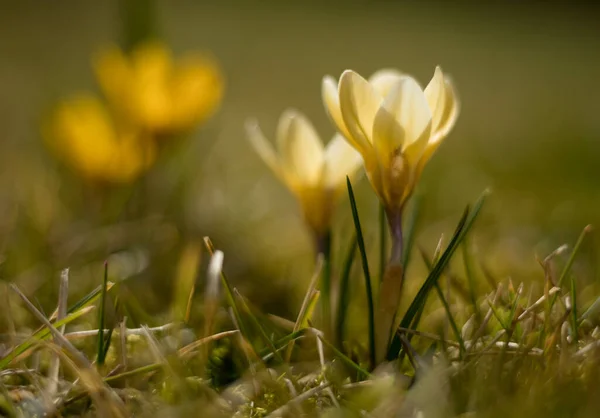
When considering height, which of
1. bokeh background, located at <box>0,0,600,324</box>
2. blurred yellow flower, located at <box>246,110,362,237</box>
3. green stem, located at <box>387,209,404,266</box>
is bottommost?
bokeh background, located at <box>0,0,600,324</box>

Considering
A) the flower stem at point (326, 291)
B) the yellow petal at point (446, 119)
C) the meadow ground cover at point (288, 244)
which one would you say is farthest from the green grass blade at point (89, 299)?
the yellow petal at point (446, 119)

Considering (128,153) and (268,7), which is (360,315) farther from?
(268,7)

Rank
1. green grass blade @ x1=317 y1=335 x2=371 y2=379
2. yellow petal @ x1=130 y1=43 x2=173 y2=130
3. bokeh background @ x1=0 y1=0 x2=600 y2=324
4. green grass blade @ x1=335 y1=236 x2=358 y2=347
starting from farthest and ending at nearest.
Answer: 1. yellow petal @ x1=130 y1=43 x2=173 y2=130
2. bokeh background @ x1=0 y1=0 x2=600 y2=324
3. green grass blade @ x1=335 y1=236 x2=358 y2=347
4. green grass blade @ x1=317 y1=335 x2=371 y2=379

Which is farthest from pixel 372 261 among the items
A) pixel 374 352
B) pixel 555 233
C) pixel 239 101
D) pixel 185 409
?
pixel 239 101

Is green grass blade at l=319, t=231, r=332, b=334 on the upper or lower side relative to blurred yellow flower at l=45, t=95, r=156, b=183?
lower

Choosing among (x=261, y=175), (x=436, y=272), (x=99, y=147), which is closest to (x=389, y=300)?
(x=436, y=272)

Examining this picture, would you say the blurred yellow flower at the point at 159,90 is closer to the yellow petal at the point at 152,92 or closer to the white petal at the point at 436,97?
the yellow petal at the point at 152,92

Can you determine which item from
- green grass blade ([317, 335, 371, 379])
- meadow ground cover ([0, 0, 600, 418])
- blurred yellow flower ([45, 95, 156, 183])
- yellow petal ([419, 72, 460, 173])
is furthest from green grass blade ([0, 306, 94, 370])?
blurred yellow flower ([45, 95, 156, 183])

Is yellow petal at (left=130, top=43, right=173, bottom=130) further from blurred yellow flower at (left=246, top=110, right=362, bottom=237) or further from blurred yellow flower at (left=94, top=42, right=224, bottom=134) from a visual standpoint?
blurred yellow flower at (left=246, top=110, right=362, bottom=237)
